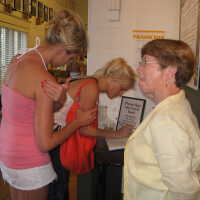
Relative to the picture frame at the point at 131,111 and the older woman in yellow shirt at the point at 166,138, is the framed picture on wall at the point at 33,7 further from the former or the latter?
the older woman in yellow shirt at the point at 166,138

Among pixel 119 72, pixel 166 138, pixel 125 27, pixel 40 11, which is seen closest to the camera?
pixel 166 138

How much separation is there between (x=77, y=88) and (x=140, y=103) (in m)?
0.76

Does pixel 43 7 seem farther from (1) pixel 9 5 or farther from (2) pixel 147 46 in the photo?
(2) pixel 147 46

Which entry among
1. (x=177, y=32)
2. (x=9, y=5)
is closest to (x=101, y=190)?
(x=177, y=32)

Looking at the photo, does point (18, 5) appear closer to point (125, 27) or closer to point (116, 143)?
point (125, 27)

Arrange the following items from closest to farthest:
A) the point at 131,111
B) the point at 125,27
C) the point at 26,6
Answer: the point at 131,111 < the point at 125,27 < the point at 26,6

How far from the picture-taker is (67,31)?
1.19 meters

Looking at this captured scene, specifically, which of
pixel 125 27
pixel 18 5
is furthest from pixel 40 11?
pixel 125 27

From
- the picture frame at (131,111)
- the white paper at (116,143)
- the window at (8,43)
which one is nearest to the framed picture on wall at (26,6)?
the window at (8,43)

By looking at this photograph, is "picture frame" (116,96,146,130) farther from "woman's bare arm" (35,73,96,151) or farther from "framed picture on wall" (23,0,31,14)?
"framed picture on wall" (23,0,31,14)

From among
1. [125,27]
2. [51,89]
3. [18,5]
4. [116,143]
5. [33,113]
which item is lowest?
[116,143]

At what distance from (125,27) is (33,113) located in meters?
1.44

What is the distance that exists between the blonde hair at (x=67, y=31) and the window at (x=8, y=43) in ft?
8.52

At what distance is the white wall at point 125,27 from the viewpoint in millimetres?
2180
